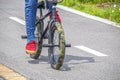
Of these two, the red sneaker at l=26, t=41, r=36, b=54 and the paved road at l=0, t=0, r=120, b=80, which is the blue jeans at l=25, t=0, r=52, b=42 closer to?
the red sneaker at l=26, t=41, r=36, b=54

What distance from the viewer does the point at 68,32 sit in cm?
1104

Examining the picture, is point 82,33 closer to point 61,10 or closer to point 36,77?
point 61,10

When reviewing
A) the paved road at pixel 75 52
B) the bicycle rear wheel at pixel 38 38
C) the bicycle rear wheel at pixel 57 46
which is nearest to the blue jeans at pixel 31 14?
the bicycle rear wheel at pixel 38 38

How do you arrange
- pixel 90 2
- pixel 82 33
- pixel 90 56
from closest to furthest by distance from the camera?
1. pixel 90 56
2. pixel 82 33
3. pixel 90 2

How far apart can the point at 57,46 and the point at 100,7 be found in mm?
6367

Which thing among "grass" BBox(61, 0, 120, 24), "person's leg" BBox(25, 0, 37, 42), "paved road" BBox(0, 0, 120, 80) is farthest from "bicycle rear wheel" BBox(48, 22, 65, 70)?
"grass" BBox(61, 0, 120, 24)

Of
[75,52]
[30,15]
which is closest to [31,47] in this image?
[30,15]

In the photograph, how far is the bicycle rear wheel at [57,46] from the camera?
24.8ft

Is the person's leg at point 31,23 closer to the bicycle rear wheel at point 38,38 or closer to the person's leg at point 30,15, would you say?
the person's leg at point 30,15

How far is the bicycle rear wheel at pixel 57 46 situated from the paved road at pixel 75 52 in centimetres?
13

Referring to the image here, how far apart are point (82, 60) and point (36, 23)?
0.94 m

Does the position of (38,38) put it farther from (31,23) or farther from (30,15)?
(30,15)

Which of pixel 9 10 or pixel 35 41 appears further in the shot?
pixel 9 10

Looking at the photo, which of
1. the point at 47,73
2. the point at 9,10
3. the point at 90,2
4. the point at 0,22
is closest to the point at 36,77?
the point at 47,73
